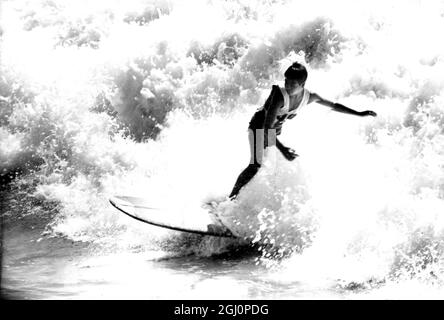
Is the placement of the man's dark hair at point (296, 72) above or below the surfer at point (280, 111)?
above

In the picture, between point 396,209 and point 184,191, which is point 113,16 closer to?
point 184,191

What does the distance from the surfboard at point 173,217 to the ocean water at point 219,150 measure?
0.39 ft

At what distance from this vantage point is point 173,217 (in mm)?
4270

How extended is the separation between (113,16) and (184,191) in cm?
416

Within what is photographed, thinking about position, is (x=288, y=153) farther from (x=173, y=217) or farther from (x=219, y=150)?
(x=219, y=150)

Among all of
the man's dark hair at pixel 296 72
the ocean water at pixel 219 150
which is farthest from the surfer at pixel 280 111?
the ocean water at pixel 219 150

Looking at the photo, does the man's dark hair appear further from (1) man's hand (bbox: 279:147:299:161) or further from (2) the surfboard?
(2) the surfboard

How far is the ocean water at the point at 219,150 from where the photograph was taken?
388 centimetres

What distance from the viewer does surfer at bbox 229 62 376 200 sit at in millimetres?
3557

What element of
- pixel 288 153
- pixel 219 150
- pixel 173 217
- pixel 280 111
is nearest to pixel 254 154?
pixel 288 153

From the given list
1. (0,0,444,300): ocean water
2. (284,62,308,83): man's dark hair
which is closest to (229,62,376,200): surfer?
(284,62,308,83): man's dark hair

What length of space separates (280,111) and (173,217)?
126 centimetres

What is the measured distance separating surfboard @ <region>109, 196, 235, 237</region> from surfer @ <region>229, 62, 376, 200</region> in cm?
47

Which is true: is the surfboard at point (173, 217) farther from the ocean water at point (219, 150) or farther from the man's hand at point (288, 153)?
the man's hand at point (288, 153)
